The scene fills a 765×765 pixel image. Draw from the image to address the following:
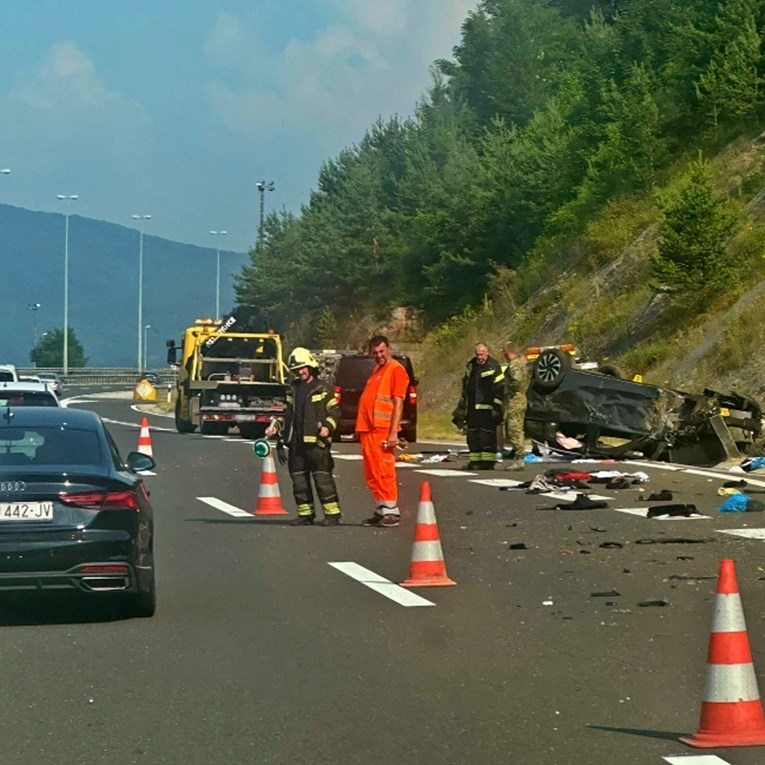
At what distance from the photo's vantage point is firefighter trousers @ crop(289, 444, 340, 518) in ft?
58.9

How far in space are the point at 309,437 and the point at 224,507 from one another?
3.59 meters

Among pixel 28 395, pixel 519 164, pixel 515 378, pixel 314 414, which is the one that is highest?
pixel 519 164

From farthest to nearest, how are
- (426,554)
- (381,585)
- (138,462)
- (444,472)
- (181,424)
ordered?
(181,424) → (444,472) → (426,554) → (381,585) → (138,462)

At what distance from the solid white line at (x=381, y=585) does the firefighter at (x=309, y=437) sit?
3.13 meters

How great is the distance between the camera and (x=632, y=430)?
27625 mm

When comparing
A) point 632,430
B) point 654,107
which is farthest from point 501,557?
point 654,107

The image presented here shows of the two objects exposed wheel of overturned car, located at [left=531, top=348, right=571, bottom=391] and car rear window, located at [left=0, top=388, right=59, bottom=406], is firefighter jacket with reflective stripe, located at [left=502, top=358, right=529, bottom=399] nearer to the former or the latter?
exposed wheel of overturned car, located at [left=531, top=348, right=571, bottom=391]

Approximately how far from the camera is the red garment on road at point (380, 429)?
17.6 metres

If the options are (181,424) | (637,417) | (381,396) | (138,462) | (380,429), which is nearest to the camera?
(138,462)

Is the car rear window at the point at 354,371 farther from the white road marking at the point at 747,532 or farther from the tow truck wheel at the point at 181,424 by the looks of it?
the white road marking at the point at 747,532

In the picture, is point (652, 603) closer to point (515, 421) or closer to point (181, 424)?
point (515, 421)

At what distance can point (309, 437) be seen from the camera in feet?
58.9

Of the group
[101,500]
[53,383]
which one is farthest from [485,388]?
[53,383]

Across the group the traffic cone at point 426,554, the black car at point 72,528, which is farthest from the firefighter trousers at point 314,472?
the black car at point 72,528
